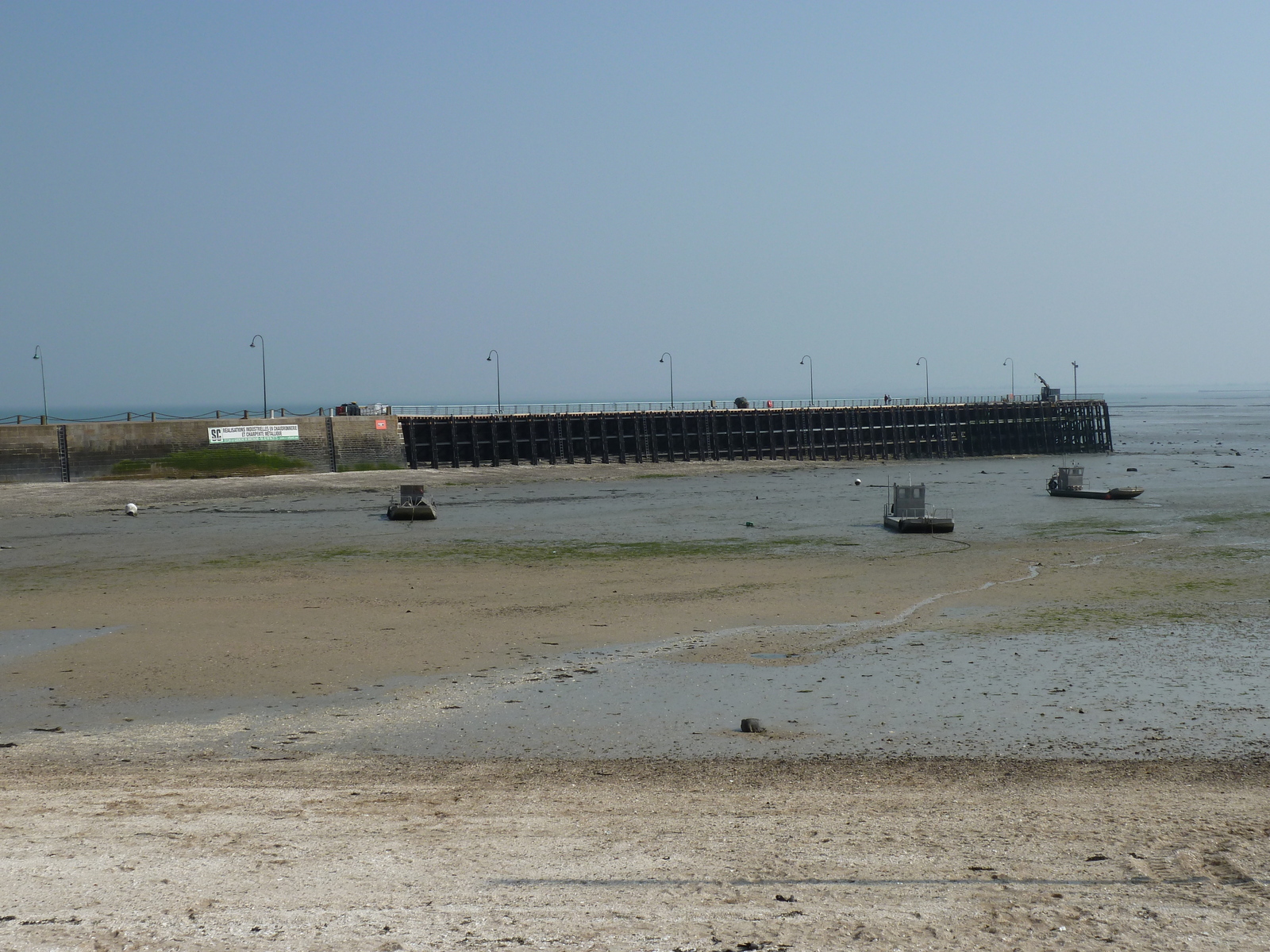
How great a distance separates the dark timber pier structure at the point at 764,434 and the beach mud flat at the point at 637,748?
52.4 m

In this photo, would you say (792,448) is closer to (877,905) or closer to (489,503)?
(489,503)

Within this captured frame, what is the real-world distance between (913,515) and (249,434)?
49.4 m

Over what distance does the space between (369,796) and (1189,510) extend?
50.8 m

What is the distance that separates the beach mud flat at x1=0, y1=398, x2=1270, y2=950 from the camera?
9305 mm

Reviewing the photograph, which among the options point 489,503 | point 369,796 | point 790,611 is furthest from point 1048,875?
point 489,503

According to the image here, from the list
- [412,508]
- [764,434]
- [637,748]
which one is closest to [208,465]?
[412,508]

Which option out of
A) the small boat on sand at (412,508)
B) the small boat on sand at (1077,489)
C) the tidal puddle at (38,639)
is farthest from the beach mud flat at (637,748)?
the small boat on sand at (1077,489)

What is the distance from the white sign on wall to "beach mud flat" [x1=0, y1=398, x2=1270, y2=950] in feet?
125

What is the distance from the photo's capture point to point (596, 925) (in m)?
8.95

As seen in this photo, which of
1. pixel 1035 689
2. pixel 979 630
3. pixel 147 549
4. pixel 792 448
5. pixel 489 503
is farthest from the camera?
pixel 792 448

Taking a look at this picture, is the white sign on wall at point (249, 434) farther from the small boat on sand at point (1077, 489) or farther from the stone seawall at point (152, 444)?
the small boat on sand at point (1077, 489)

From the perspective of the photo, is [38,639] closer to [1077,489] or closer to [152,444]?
[1077,489]

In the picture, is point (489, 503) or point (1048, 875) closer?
point (1048, 875)

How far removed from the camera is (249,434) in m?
78.1
